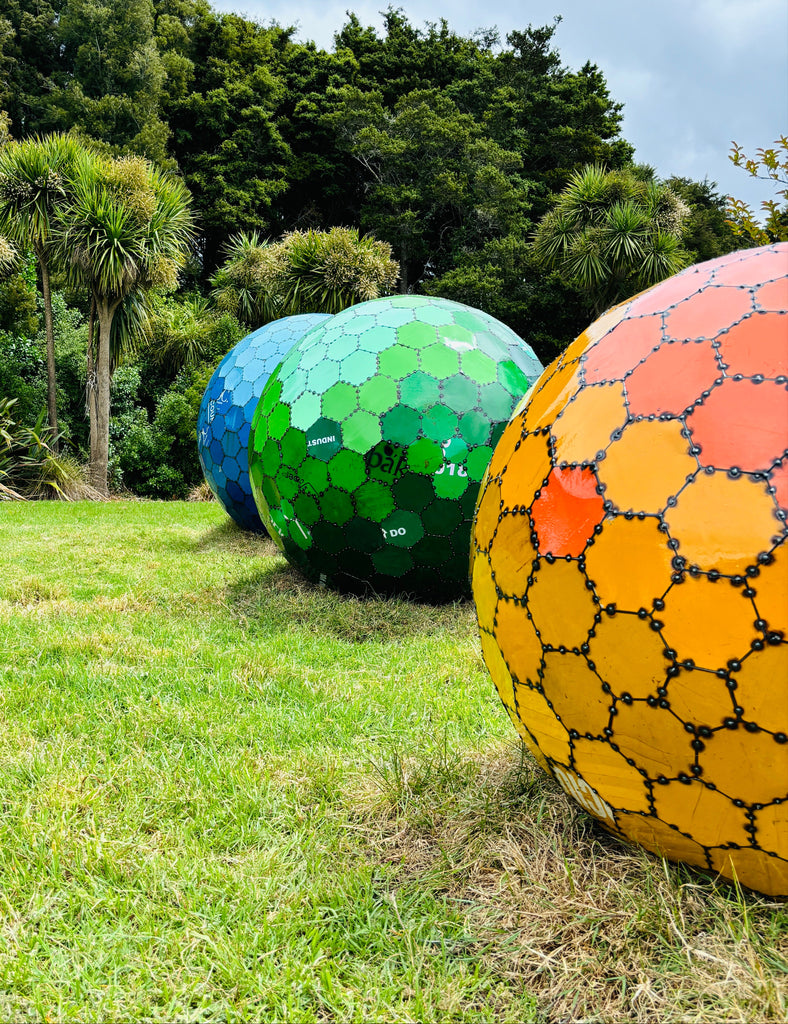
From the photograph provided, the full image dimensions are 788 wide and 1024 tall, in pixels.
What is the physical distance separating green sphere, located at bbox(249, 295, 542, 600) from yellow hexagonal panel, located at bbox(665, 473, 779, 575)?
269 cm

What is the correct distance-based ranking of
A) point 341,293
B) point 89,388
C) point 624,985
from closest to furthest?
point 624,985 < point 89,388 < point 341,293

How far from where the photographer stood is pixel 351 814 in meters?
2.39

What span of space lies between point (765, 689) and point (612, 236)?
2183 cm

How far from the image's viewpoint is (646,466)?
175 cm

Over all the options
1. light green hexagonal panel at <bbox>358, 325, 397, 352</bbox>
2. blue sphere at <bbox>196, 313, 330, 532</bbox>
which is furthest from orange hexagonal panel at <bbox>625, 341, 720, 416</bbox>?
blue sphere at <bbox>196, 313, 330, 532</bbox>

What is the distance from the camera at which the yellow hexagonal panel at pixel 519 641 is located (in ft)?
6.51

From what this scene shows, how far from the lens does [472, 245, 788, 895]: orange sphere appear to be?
1575 millimetres

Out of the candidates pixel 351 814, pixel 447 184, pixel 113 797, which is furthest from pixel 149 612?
pixel 447 184

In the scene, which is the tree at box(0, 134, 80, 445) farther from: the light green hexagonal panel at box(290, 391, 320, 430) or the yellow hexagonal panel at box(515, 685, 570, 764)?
the yellow hexagonal panel at box(515, 685, 570, 764)

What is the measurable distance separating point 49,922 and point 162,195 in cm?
1782

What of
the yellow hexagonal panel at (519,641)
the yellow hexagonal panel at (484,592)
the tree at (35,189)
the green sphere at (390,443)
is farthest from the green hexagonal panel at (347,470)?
the tree at (35,189)

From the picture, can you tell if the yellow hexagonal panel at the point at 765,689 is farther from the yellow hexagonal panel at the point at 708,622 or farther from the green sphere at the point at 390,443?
the green sphere at the point at 390,443

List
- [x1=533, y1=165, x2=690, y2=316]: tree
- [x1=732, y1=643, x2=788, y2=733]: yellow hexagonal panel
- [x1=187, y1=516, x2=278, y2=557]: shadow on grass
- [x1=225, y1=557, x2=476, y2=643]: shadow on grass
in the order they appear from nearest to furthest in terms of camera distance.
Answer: [x1=732, y1=643, x2=788, y2=733]: yellow hexagonal panel < [x1=225, y1=557, x2=476, y2=643]: shadow on grass < [x1=187, y1=516, x2=278, y2=557]: shadow on grass < [x1=533, y1=165, x2=690, y2=316]: tree

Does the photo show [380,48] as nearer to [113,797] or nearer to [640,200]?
[640,200]
